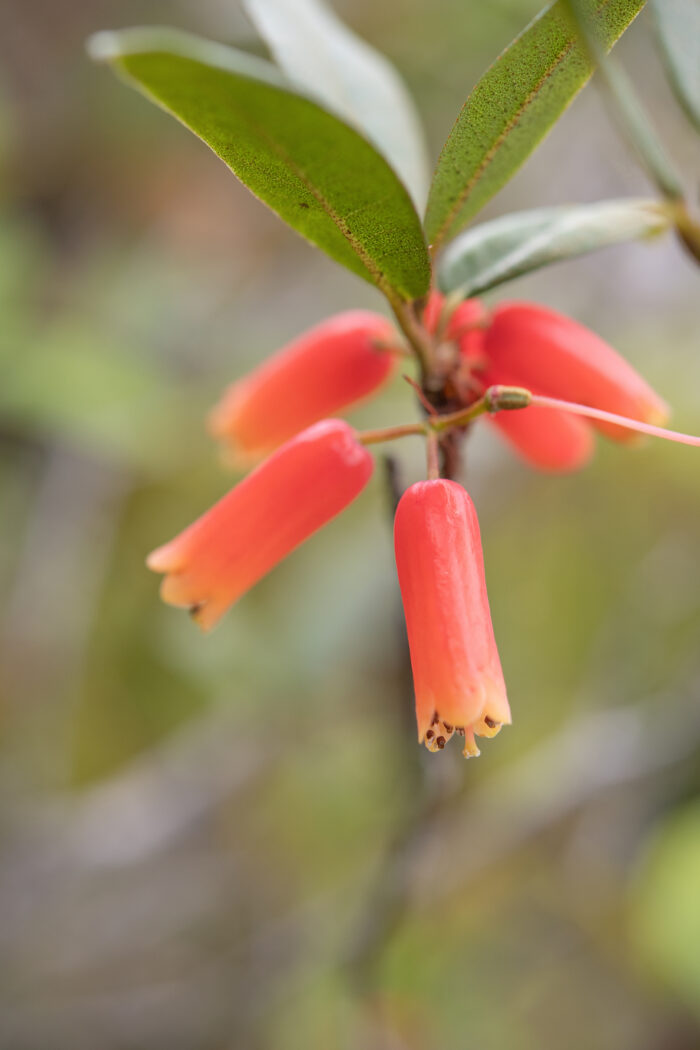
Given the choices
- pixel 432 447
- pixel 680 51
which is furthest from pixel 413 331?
pixel 680 51

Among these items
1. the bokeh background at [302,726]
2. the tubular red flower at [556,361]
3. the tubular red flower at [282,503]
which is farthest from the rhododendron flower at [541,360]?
the bokeh background at [302,726]

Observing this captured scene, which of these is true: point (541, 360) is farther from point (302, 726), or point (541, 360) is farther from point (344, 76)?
point (302, 726)

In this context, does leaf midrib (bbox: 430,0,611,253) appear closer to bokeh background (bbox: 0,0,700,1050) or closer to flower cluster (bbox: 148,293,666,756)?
flower cluster (bbox: 148,293,666,756)

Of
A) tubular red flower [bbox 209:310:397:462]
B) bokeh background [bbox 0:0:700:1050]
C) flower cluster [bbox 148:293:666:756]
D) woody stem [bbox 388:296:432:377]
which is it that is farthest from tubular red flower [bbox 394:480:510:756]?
bokeh background [bbox 0:0:700:1050]

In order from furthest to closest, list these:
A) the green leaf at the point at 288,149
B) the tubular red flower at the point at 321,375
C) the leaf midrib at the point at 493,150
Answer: the tubular red flower at the point at 321,375, the leaf midrib at the point at 493,150, the green leaf at the point at 288,149

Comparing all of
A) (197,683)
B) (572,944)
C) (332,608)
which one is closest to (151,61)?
(332,608)

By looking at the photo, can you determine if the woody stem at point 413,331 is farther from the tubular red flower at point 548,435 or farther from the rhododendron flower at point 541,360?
the tubular red flower at point 548,435
